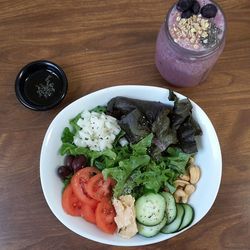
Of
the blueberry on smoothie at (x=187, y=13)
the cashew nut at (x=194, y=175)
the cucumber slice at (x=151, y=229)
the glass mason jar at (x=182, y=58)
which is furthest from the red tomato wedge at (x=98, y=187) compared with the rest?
the blueberry on smoothie at (x=187, y=13)

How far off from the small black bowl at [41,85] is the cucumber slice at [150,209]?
39cm

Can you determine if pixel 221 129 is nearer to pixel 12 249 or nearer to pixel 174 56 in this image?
pixel 174 56

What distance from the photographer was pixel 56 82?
4.25ft

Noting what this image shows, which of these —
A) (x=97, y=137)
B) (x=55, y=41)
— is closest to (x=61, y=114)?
(x=97, y=137)

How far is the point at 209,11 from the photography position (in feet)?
3.61

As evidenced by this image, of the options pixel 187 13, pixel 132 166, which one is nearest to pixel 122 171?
pixel 132 166

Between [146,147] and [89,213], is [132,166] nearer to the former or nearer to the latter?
[146,147]

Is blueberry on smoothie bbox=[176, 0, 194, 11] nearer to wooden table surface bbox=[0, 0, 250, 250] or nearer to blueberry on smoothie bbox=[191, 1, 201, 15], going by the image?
blueberry on smoothie bbox=[191, 1, 201, 15]

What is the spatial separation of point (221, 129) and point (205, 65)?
0.75ft

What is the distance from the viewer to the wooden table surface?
1236 mm

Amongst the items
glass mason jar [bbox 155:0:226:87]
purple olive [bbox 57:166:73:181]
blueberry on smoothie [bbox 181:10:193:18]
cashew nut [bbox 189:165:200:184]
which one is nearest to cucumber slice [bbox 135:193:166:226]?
cashew nut [bbox 189:165:200:184]

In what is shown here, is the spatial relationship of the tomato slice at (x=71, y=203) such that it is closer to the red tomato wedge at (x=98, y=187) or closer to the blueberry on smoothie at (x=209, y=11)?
the red tomato wedge at (x=98, y=187)

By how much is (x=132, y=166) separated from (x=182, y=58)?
33 cm

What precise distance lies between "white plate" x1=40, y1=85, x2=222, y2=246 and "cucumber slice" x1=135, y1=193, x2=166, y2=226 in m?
0.05
